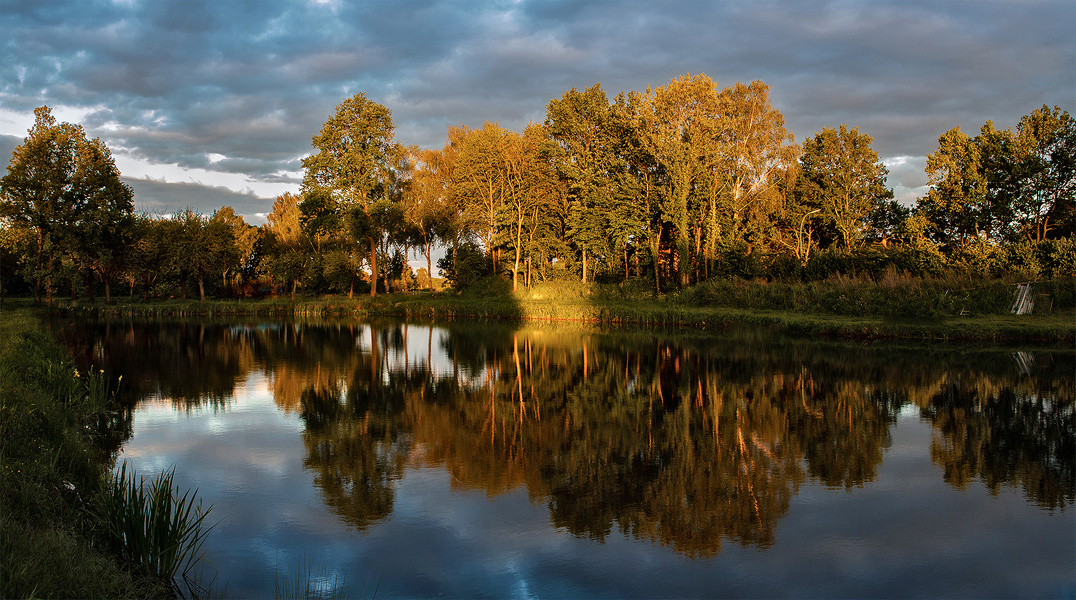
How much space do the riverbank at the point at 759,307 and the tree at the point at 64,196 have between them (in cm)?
451

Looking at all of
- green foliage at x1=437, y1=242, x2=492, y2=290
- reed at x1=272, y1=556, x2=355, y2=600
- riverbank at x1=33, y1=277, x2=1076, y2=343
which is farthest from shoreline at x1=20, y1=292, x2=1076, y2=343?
reed at x1=272, y1=556, x2=355, y2=600

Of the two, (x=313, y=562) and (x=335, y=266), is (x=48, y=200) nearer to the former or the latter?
(x=335, y=266)

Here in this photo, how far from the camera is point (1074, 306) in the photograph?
27781 millimetres

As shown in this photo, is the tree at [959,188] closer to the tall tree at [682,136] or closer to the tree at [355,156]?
the tall tree at [682,136]

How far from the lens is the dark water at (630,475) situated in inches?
259

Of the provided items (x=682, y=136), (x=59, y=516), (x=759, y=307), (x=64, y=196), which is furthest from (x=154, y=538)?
(x=64, y=196)

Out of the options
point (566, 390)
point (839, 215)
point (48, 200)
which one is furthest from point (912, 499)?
point (48, 200)

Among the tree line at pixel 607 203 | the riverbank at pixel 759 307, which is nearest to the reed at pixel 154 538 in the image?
the riverbank at pixel 759 307

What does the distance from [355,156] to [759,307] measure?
32.9 metres

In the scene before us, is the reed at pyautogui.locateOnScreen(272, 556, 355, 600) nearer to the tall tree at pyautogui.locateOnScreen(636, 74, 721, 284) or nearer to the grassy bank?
the grassy bank

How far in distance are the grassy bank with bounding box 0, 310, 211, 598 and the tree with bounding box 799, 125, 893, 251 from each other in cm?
4912

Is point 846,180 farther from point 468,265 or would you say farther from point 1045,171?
point 468,265

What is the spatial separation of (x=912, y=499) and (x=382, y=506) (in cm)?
682

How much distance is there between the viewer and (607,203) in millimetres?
49344
